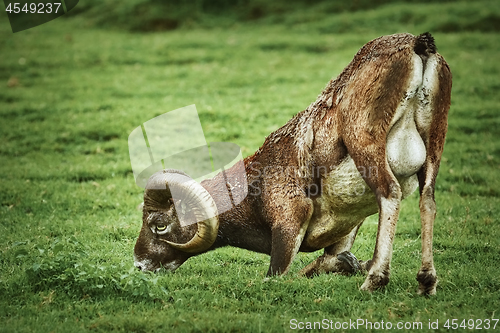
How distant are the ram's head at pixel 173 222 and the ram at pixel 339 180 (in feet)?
0.04

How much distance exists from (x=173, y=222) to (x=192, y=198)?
0.54m

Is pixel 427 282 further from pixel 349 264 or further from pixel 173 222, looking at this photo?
pixel 173 222

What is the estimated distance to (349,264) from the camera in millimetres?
7293

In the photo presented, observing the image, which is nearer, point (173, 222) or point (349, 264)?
point (349, 264)

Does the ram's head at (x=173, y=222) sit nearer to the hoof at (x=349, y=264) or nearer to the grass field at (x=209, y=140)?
the grass field at (x=209, y=140)

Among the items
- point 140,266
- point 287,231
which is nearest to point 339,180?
point 287,231

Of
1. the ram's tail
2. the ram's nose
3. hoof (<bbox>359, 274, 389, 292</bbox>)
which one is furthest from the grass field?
the ram's tail

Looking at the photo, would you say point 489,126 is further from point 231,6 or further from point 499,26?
point 231,6

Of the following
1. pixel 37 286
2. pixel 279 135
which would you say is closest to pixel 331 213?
pixel 279 135

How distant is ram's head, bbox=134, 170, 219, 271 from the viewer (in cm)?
725

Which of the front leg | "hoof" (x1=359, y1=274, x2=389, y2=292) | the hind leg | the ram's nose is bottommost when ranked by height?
the hind leg

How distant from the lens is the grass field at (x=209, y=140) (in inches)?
241

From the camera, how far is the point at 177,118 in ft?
52.2

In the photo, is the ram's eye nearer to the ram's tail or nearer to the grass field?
the grass field
